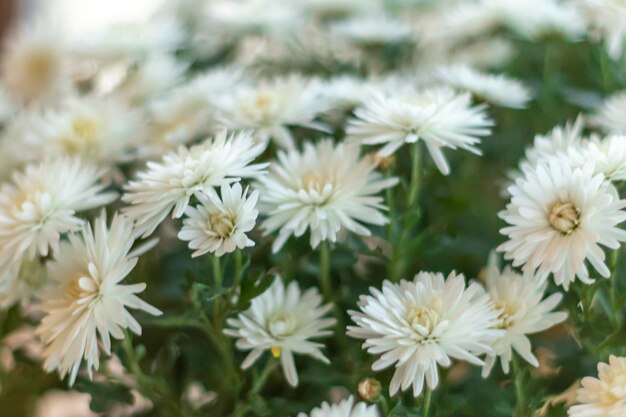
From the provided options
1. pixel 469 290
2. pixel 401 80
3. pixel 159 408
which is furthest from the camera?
pixel 401 80

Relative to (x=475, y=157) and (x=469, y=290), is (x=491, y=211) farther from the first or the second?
(x=469, y=290)

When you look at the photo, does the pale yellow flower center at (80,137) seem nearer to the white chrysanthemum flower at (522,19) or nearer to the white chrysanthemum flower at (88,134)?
the white chrysanthemum flower at (88,134)

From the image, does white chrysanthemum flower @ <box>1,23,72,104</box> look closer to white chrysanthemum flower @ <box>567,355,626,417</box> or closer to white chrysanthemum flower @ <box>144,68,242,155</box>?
white chrysanthemum flower @ <box>144,68,242,155</box>

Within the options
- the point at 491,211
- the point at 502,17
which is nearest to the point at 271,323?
the point at 491,211

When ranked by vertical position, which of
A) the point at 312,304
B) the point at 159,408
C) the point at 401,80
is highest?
the point at 401,80

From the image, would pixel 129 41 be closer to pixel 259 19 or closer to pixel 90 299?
pixel 259 19

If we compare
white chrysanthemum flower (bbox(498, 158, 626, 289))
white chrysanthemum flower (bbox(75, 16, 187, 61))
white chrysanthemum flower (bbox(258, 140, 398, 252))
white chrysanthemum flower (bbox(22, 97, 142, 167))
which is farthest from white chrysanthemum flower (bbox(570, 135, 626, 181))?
white chrysanthemum flower (bbox(75, 16, 187, 61))

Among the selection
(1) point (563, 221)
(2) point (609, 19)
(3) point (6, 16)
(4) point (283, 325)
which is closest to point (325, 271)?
(4) point (283, 325)
